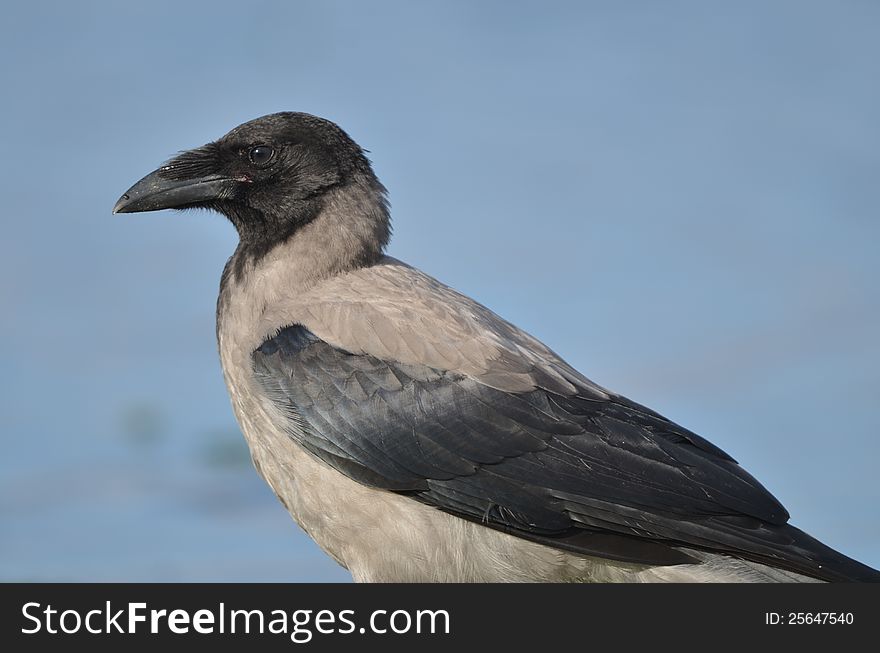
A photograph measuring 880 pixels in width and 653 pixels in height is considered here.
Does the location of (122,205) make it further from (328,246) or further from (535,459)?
(535,459)

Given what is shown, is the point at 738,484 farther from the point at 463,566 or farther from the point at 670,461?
the point at 463,566

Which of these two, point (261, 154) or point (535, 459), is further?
point (261, 154)

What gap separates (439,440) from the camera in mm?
9516

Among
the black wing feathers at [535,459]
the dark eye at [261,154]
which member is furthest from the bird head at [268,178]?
the black wing feathers at [535,459]

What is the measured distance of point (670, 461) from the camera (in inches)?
365

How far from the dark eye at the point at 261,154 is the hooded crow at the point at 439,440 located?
0.12 metres

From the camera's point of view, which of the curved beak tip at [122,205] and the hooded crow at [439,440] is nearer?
the hooded crow at [439,440]

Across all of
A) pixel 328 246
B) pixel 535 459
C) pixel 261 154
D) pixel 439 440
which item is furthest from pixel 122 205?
pixel 535 459

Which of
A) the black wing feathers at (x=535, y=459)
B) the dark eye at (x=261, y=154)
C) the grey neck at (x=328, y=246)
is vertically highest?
the dark eye at (x=261, y=154)

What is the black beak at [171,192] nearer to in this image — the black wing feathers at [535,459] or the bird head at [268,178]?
the bird head at [268,178]

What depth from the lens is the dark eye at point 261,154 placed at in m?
11.1

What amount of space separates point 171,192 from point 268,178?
0.95m
